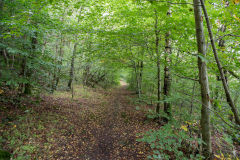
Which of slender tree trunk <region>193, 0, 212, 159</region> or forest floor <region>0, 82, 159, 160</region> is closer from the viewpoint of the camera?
slender tree trunk <region>193, 0, 212, 159</region>

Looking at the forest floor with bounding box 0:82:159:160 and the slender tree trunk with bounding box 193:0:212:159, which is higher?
the slender tree trunk with bounding box 193:0:212:159

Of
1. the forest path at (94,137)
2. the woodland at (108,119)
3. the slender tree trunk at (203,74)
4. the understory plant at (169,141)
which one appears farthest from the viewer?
the forest path at (94,137)

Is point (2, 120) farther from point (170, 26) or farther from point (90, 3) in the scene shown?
point (170, 26)

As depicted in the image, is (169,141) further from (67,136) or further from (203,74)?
(67,136)

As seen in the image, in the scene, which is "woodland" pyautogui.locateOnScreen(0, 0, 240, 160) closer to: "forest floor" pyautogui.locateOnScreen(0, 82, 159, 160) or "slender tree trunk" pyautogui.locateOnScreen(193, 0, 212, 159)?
"forest floor" pyautogui.locateOnScreen(0, 82, 159, 160)

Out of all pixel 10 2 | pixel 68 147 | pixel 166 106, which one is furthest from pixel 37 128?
pixel 166 106

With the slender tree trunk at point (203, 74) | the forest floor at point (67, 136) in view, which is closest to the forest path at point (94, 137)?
the forest floor at point (67, 136)

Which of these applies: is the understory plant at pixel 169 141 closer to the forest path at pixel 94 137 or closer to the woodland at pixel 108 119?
the woodland at pixel 108 119

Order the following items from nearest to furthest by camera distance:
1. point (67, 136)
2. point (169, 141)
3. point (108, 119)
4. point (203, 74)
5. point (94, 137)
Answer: point (203, 74) < point (169, 141) < point (67, 136) < point (94, 137) < point (108, 119)

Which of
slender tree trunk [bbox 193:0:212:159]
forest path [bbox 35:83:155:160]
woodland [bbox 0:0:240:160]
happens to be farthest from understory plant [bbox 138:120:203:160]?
forest path [bbox 35:83:155:160]

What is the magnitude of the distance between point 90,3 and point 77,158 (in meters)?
8.63

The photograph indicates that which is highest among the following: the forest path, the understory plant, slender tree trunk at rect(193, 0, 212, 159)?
slender tree trunk at rect(193, 0, 212, 159)

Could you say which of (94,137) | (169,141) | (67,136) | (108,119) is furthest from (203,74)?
(108,119)

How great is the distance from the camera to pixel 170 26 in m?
4.84
